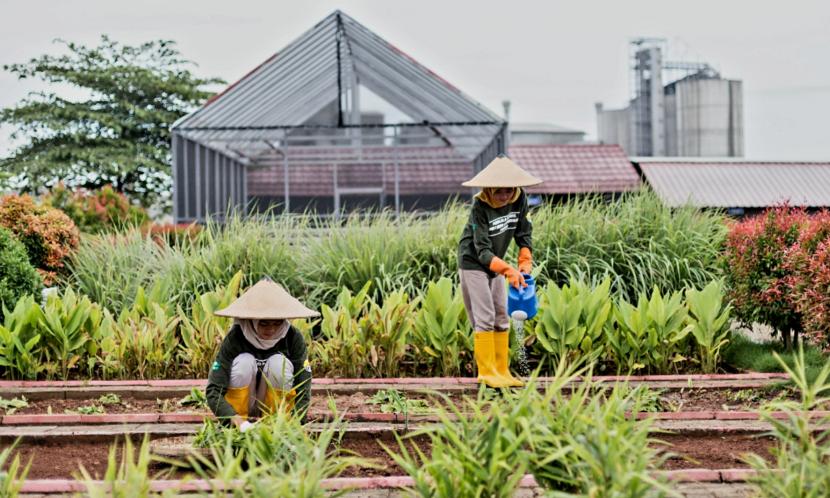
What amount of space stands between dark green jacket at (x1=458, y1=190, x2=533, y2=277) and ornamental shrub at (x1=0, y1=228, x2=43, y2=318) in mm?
3563

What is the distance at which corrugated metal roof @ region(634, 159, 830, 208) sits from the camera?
22.6 metres

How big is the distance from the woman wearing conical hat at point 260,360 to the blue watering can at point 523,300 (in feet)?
6.35

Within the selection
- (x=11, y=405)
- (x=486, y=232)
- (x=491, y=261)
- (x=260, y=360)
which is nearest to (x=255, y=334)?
(x=260, y=360)

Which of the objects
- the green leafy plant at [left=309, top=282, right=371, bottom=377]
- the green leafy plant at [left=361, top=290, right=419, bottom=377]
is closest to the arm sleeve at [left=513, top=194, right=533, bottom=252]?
the green leafy plant at [left=361, top=290, right=419, bottom=377]

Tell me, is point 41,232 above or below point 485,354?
above

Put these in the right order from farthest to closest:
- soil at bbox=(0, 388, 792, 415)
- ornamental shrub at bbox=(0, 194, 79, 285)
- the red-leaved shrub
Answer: ornamental shrub at bbox=(0, 194, 79, 285) < the red-leaved shrub < soil at bbox=(0, 388, 792, 415)

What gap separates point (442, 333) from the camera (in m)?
6.97

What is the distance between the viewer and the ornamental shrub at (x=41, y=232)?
9859 mm

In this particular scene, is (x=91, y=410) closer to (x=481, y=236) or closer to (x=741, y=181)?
(x=481, y=236)

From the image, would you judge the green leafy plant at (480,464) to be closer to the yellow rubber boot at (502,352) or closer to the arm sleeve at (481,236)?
the arm sleeve at (481,236)

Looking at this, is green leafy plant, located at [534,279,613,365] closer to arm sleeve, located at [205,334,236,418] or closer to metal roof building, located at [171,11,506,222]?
arm sleeve, located at [205,334,236,418]

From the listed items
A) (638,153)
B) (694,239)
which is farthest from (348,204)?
(694,239)

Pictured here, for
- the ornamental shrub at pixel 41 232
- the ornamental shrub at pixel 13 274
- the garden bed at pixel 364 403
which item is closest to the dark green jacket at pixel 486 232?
the garden bed at pixel 364 403

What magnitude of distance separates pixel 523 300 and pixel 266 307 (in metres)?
2.27
